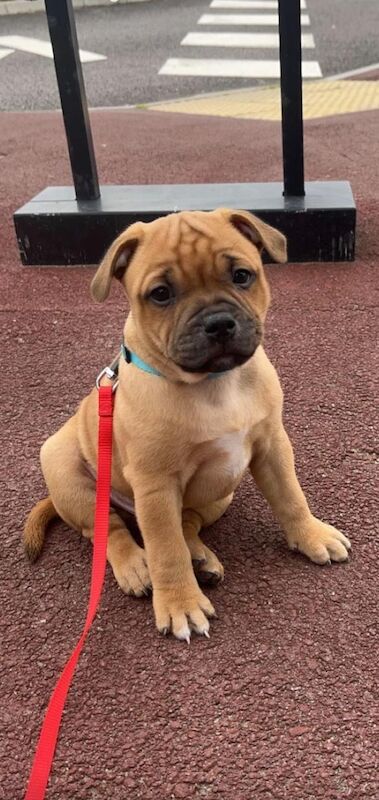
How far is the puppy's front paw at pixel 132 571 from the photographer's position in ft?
9.31

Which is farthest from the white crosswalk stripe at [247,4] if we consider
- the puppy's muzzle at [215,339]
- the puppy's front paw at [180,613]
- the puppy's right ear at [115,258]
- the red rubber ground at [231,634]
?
the puppy's front paw at [180,613]

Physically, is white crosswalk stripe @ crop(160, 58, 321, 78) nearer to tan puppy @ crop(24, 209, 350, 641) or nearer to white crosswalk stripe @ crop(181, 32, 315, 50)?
white crosswalk stripe @ crop(181, 32, 315, 50)

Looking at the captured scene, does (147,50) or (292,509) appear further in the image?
(147,50)

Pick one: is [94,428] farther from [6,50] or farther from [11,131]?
[6,50]

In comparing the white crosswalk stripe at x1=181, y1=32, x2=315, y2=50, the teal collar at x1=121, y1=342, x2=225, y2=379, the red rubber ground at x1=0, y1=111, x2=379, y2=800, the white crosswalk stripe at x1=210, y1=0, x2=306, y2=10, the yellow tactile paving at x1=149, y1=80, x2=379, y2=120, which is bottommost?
the white crosswalk stripe at x1=210, y1=0, x2=306, y2=10

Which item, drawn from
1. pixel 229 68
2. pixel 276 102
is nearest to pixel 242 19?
pixel 229 68

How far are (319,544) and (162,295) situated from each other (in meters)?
1.05

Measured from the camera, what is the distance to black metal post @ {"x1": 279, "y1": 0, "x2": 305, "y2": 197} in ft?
16.7

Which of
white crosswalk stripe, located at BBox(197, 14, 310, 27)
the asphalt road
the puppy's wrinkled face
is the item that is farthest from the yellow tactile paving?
the puppy's wrinkled face

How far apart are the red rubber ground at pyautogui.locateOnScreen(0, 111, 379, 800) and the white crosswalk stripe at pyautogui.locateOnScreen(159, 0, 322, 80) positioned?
882 cm

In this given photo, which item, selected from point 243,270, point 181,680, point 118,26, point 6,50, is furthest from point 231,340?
point 118,26

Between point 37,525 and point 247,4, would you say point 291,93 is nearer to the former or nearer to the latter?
point 37,525

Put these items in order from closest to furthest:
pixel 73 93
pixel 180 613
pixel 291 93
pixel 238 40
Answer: pixel 180 613, pixel 291 93, pixel 73 93, pixel 238 40

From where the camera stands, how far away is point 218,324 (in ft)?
7.61
